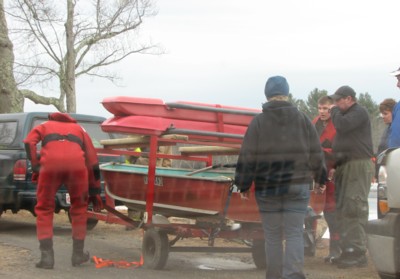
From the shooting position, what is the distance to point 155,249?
7.50 meters

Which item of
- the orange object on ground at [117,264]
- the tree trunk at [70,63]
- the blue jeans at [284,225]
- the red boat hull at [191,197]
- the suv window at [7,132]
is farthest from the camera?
the tree trunk at [70,63]

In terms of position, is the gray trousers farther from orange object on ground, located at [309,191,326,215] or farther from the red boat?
the red boat

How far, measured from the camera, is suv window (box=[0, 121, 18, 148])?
10523 mm

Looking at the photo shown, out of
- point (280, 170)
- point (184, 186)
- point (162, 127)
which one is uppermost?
point (162, 127)

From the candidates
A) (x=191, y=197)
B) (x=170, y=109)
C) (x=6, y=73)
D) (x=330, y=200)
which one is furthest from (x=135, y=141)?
(x=6, y=73)

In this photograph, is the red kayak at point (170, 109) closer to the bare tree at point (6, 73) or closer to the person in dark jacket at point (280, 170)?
the person in dark jacket at point (280, 170)

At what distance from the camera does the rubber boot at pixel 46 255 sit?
7285 mm

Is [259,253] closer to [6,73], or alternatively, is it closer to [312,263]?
[312,263]

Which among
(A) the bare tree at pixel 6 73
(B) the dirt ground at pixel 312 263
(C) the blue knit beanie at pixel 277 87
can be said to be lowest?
(B) the dirt ground at pixel 312 263

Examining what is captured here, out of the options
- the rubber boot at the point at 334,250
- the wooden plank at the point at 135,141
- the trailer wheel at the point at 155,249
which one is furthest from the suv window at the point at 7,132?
the rubber boot at the point at 334,250

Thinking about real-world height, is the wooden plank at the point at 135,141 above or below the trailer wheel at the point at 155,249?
above

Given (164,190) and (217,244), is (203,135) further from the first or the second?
(217,244)

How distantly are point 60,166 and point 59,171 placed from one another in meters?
0.06

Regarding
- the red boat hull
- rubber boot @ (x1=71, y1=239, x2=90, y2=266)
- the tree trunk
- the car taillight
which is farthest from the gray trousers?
the tree trunk
